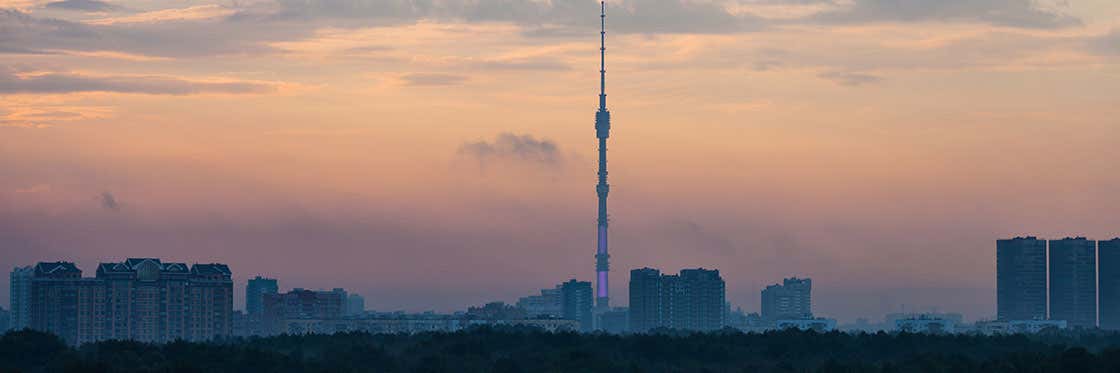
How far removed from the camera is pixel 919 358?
13612cm

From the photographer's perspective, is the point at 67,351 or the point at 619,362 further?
the point at 619,362

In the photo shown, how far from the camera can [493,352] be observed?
527ft

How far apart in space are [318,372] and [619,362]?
30.6 m

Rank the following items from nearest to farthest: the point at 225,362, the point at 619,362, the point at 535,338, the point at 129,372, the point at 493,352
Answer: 1. the point at 129,372
2. the point at 225,362
3. the point at 619,362
4. the point at 493,352
5. the point at 535,338

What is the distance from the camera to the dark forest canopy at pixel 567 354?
121312mm

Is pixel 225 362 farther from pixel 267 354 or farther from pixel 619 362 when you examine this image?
pixel 619 362

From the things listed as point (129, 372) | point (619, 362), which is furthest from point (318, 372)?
point (619, 362)

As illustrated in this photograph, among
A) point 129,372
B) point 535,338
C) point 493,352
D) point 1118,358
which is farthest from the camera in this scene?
point 535,338

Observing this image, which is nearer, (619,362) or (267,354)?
(267,354)

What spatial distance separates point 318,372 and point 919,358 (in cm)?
4605

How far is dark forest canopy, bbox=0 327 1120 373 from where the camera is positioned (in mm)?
121312

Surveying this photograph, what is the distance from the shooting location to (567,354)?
145 metres

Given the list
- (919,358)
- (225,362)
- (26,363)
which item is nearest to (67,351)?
(26,363)

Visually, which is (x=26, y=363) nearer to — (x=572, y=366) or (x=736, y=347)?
(x=572, y=366)
